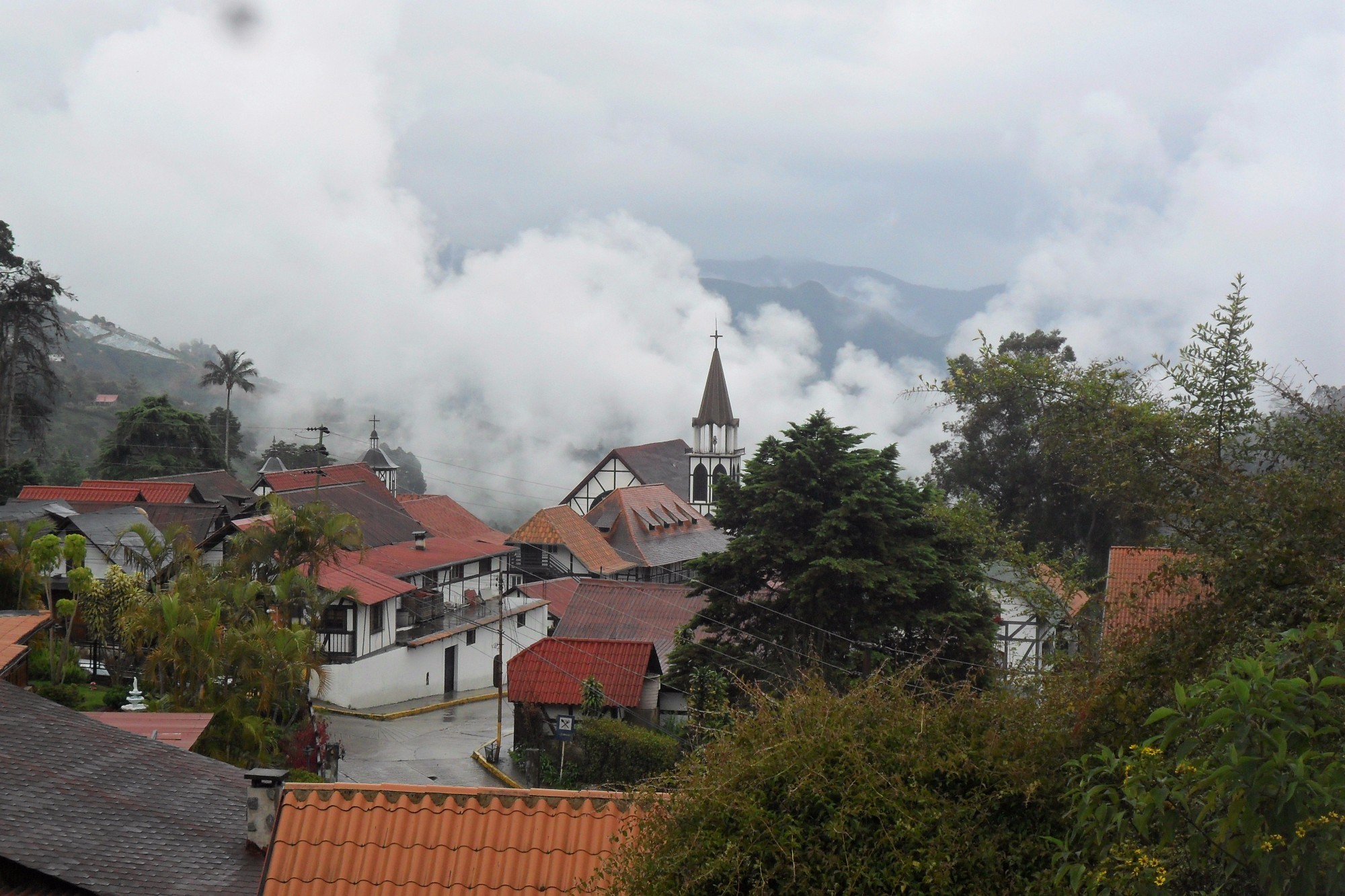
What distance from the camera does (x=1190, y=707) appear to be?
15.8 feet

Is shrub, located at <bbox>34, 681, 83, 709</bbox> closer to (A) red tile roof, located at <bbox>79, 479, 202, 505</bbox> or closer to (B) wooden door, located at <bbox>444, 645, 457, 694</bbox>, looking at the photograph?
(B) wooden door, located at <bbox>444, 645, 457, 694</bbox>

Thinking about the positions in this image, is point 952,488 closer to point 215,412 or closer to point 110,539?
point 110,539

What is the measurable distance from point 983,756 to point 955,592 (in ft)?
52.8

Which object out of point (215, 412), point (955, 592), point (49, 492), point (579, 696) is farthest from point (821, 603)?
point (215, 412)

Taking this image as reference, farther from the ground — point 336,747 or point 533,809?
point 533,809

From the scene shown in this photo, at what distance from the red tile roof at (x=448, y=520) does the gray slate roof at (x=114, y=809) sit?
42113 millimetres

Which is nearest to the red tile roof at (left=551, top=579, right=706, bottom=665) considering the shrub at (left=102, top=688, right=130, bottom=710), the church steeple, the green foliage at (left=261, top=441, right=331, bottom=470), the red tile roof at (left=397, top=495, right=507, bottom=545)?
the shrub at (left=102, top=688, right=130, bottom=710)

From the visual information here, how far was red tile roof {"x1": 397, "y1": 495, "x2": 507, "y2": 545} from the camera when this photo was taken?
56.9 m

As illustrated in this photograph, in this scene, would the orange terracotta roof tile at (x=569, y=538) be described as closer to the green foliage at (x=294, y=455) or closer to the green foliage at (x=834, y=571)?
the green foliage at (x=834, y=571)

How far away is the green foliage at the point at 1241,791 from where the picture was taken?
410 centimetres

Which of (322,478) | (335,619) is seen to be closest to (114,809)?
(335,619)

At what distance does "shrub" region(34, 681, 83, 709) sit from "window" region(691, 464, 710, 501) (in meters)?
59.2

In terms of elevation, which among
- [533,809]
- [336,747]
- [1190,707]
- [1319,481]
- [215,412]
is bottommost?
[336,747]

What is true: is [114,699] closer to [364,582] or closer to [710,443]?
[364,582]
